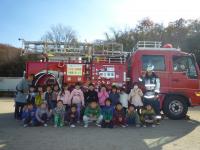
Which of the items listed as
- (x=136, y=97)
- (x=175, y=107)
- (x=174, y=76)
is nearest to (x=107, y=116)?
(x=136, y=97)

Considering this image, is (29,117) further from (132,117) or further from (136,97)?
(136,97)

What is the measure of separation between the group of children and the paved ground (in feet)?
1.60

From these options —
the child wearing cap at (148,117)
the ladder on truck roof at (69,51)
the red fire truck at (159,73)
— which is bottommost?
the child wearing cap at (148,117)

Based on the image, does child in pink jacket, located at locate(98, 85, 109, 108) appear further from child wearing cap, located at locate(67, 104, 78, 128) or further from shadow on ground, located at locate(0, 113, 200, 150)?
shadow on ground, located at locate(0, 113, 200, 150)

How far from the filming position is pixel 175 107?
13.9 m

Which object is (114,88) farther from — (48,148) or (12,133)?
(48,148)

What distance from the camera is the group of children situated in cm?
1188

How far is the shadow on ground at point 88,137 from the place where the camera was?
8.53 m

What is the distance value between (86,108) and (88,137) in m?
2.60

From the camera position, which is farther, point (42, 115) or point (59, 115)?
point (42, 115)

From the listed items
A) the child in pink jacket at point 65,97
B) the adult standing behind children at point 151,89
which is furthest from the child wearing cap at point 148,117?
the child in pink jacket at point 65,97

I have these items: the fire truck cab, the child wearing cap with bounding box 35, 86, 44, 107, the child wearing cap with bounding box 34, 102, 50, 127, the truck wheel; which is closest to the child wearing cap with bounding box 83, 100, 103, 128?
the child wearing cap with bounding box 34, 102, 50, 127

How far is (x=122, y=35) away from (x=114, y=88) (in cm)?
3010

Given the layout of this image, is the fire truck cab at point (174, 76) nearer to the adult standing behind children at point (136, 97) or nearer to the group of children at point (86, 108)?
the adult standing behind children at point (136, 97)
